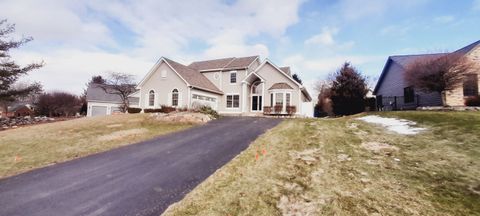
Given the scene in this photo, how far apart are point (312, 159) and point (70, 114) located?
49113 millimetres

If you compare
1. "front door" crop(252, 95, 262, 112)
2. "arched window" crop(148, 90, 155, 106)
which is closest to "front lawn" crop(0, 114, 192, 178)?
"arched window" crop(148, 90, 155, 106)

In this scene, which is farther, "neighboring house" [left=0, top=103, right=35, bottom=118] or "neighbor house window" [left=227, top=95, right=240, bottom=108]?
"neighboring house" [left=0, top=103, right=35, bottom=118]

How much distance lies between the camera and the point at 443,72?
16.4 m

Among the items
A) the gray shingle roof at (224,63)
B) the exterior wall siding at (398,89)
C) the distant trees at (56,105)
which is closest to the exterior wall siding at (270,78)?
the gray shingle roof at (224,63)

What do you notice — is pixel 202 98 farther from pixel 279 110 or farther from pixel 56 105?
pixel 56 105

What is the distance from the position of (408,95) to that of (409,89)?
0.58 m

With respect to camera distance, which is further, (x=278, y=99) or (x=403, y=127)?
(x=278, y=99)

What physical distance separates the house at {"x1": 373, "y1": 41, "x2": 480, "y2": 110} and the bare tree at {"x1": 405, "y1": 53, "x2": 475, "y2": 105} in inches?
31.7

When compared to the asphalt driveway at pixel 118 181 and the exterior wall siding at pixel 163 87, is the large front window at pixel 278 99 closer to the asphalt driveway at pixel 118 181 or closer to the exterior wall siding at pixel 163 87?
the exterior wall siding at pixel 163 87

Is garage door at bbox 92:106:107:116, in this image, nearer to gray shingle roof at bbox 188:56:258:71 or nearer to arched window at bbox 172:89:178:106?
gray shingle roof at bbox 188:56:258:71

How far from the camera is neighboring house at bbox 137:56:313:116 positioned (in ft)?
79.9

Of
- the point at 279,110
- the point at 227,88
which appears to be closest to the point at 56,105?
the point at 227,88

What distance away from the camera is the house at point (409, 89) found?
685 inches

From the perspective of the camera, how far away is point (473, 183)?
4.79 m
